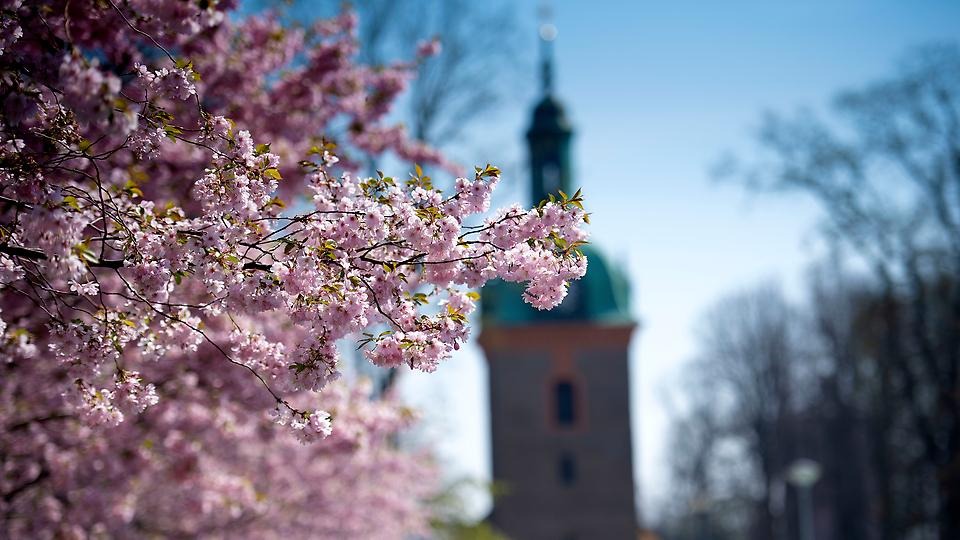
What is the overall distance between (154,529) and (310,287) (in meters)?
6.41

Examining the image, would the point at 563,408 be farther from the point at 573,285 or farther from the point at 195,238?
the point at 195,238

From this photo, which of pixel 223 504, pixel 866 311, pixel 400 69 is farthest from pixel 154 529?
pixel 866 311

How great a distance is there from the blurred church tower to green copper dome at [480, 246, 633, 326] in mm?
29

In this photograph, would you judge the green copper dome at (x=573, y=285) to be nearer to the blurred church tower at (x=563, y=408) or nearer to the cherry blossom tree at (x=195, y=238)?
the blurred church tower at (x=563, y=408)

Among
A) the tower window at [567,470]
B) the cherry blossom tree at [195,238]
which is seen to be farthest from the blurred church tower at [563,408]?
the cherry blossom tree at [195,238]

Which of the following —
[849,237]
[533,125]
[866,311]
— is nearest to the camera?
[849,237]

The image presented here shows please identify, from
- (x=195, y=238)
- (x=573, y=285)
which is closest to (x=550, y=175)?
(x=573, y=285)

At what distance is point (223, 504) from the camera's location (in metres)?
9.15

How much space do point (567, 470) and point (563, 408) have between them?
178 centimetres

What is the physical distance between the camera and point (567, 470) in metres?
29.5

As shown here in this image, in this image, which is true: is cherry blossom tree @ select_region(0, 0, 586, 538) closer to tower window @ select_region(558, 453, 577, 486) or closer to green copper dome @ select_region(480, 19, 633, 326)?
green copper dome @ select_region(480, 19, 633, 326)

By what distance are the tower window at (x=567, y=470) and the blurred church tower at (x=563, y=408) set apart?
3cm

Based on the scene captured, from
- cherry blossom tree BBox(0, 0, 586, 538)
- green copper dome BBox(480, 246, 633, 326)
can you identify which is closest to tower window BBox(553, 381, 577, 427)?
green copper dome BBox(480, 246, 633, 326)

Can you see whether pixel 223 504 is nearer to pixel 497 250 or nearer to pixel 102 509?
pixel 102 509
